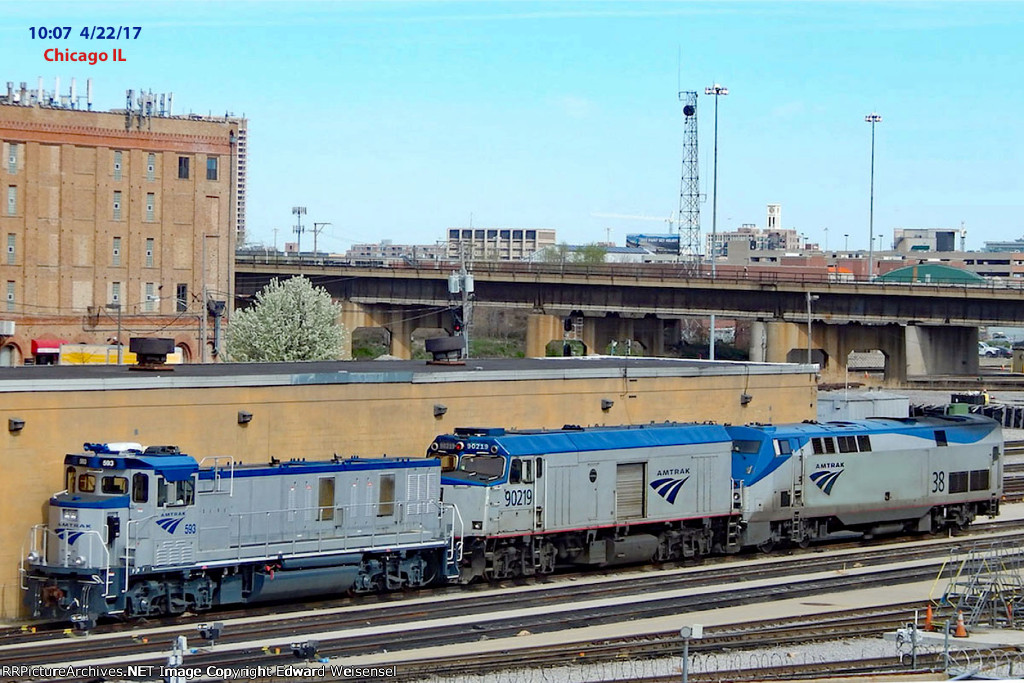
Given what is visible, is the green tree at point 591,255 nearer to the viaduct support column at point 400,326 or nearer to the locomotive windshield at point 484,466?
the viaduct support column at point 400,326

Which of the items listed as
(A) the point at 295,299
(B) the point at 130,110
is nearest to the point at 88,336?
(B) the point at 130,110

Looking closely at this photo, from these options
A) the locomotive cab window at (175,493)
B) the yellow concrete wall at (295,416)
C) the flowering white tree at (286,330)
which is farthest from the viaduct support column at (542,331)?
the locomotive cab window at (175,493)

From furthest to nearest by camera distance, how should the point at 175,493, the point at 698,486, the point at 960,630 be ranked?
the point at 698,486, the point at 175,493, the point at 960,630

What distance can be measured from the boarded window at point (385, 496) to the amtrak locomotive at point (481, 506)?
3 centimetres

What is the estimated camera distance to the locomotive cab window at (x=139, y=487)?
2627 centimetres

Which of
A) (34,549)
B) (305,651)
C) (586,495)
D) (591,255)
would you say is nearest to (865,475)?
(586,495)

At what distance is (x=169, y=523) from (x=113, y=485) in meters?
1.32

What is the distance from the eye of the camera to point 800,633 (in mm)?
26531

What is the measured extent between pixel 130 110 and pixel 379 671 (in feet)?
211

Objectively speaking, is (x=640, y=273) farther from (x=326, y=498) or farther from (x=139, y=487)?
(x=139, y=487)

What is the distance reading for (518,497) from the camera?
31656 mm

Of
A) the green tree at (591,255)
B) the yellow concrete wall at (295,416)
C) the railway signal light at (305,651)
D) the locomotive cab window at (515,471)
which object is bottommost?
the railway signal light at (305,651)

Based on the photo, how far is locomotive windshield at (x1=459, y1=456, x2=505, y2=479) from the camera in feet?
103

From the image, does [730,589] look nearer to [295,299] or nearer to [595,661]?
[595,661]
